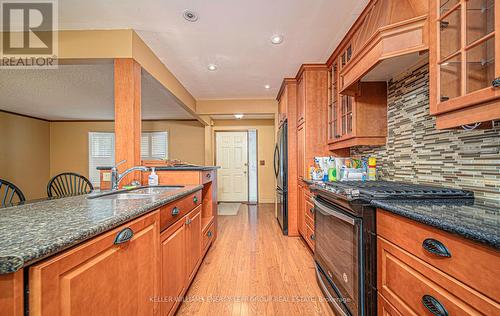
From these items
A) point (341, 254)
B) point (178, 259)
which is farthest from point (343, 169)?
point (178, 259)

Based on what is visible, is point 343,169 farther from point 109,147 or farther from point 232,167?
point 109,147

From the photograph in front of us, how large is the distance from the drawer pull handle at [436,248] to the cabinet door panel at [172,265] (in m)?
1.27

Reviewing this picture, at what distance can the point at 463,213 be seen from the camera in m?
0.89

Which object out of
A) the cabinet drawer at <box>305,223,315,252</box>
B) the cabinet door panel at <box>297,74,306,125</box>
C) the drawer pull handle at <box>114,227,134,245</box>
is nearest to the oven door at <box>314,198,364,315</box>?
the cabinet drawer at <box>305,223,315,252</box>

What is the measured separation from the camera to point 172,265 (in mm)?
1411

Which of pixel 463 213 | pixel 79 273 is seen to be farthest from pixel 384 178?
pixel 79 273

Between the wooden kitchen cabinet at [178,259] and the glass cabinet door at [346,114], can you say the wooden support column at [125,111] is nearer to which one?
the wooden kitchen cabinet at [178,259]

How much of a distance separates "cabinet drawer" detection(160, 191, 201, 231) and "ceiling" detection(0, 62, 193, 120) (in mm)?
1474

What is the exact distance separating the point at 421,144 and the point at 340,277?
1.10 metres

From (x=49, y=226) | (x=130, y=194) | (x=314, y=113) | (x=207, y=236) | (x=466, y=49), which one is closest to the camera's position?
(x=49, y=226)

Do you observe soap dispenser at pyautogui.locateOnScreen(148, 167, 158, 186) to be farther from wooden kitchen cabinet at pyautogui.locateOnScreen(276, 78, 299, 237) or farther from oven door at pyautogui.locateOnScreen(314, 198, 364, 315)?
wooden kitchen cabinet at pyautogui.locateOnScreen(276, 78, 299, 237)

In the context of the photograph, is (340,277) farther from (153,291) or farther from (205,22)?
(205,22)

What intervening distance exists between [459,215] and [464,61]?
2.20 feet

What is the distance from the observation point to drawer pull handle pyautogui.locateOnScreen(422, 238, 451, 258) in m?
0.77
